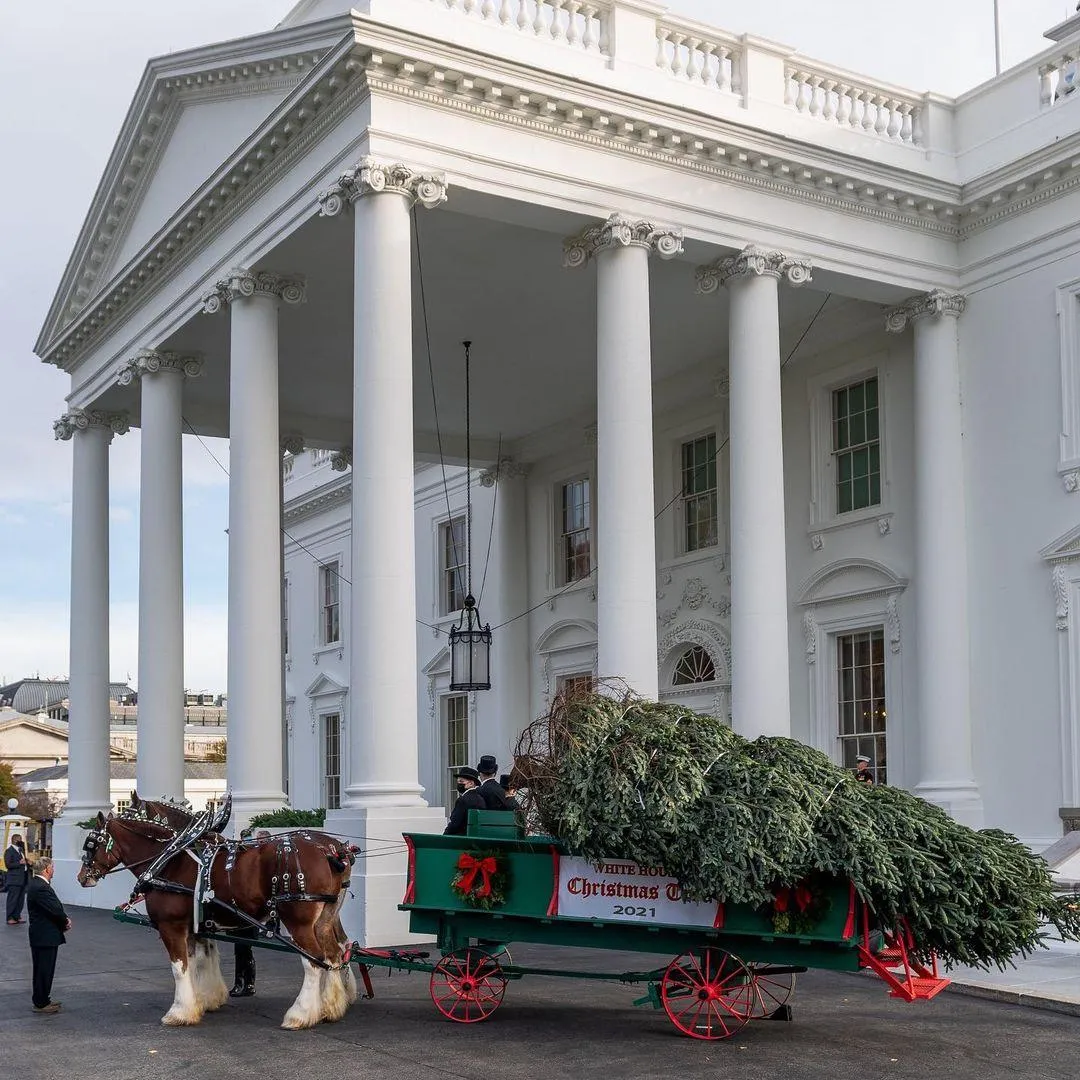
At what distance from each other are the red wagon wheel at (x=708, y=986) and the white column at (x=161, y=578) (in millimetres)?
12687

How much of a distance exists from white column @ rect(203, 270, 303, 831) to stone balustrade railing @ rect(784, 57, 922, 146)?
7225 millimetres

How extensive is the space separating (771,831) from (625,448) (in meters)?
8.63

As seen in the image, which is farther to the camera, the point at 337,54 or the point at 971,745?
the point at 971,745

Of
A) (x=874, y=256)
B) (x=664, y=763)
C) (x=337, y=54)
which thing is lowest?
(x=664, y=763)

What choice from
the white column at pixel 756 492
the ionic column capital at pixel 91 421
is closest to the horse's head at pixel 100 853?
the white column at pixel 756 492

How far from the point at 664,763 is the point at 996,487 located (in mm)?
11384

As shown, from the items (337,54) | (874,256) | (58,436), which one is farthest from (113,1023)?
(58,436)

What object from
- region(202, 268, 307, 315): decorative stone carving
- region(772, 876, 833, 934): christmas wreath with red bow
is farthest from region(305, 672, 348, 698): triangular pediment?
region(772, 876, 833, 934): christmas wreath with red bow

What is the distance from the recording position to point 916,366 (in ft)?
66.2

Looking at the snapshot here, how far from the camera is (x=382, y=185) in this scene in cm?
1585

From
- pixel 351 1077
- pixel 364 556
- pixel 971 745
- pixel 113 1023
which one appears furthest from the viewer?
pixel 971 745

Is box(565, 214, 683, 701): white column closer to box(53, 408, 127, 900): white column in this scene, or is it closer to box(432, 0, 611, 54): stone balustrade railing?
box(432, 0, 611, 54): stone balustrade railing

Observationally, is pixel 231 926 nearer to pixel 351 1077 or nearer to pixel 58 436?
pixel 351 1077

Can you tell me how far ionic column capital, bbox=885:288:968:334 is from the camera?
1994 centimetres
